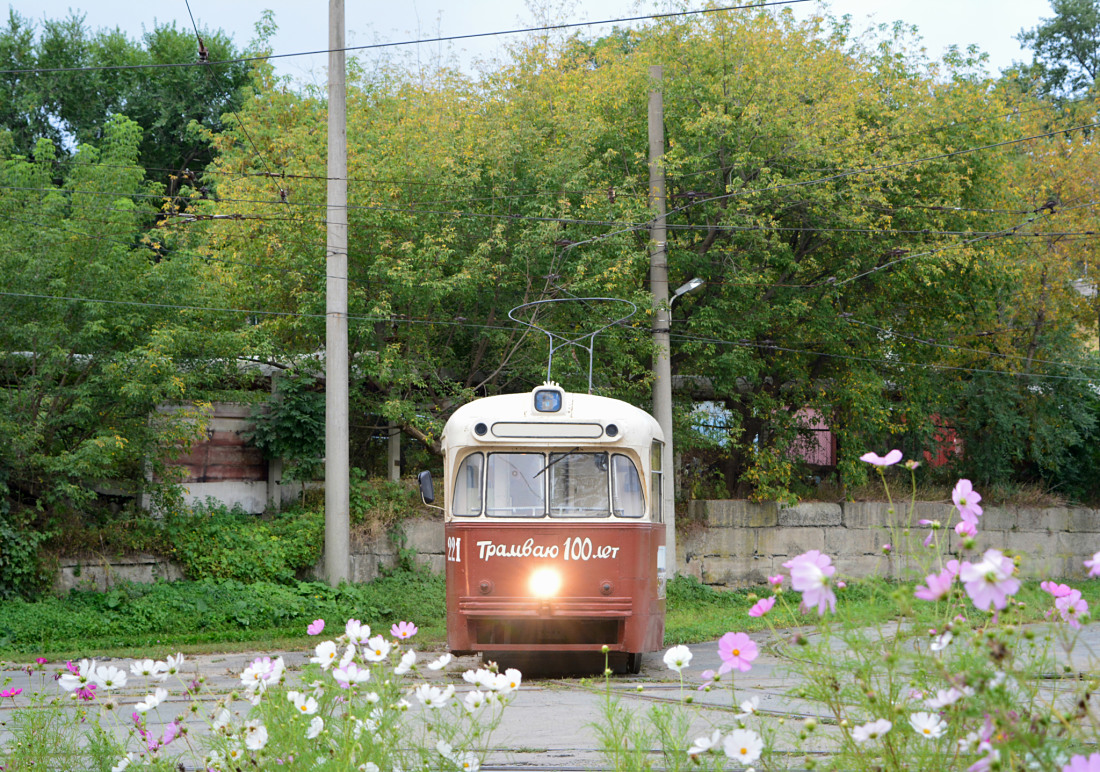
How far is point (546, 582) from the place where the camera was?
1138 cm

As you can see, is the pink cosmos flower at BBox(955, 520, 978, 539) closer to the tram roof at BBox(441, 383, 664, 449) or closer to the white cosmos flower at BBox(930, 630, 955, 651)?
the white cosmos flower at BBox(930, 630, 955, 651)

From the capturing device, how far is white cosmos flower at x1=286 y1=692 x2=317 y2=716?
4.04 m

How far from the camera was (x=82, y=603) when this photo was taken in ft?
49.5

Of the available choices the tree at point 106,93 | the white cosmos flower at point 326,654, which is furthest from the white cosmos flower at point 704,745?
the tree at point 106,93

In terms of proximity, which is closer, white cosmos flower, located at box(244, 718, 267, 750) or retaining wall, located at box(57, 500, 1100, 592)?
white cosmos flower, located at box(244, 718, 267, 750)

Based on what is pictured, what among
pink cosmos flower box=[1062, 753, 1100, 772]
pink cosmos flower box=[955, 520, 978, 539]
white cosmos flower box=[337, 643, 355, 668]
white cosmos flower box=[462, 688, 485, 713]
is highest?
pink cosmos flower box=[955, 520, 978, 539]

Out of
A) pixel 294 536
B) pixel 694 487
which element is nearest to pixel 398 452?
pixel 294 536

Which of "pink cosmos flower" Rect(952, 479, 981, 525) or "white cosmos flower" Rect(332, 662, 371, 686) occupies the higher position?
"pink cosmos flower" Rect(952, 479, 981, 525)

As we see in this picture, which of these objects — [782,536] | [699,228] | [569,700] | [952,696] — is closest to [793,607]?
[782,536]

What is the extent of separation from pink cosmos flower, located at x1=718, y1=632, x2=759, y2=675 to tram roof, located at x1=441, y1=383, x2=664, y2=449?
8197 millimetres

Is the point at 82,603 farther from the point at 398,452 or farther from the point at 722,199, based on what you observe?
the point at 722,199

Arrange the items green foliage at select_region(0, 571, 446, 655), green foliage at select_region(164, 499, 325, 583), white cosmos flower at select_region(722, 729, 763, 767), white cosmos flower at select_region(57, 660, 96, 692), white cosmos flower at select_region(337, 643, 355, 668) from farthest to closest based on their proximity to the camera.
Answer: green foliage at select_region(164, 499, 325, 583)
green foliage at select_region(0, 571, 446, 655)
white cosmos flower at select_region(57, 660, 96, 692)
white cosmos flower at select_region(337, 643, 355, 668)
white cosmos flower at select_region(722, 729, 763, 767)

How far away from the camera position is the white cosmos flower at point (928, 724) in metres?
3.40

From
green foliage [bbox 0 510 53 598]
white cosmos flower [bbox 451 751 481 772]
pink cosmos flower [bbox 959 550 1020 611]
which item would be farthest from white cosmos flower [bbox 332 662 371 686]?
green foliage [bbox 0 510 53 598]
